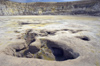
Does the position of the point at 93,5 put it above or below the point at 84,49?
above

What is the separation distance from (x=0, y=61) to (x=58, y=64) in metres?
2.08

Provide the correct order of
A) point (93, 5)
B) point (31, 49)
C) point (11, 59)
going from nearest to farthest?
point (11, 59)
point (31, 49)
point (93, 5)

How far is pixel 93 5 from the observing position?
22.9 meters

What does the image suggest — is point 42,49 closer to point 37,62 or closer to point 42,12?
point 37,62

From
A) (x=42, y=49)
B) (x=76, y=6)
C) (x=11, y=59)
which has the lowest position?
(x=42, y=49)

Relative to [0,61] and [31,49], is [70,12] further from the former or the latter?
[0,61]

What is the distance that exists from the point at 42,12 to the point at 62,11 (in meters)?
5.80

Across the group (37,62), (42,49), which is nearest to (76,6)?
(42,49)

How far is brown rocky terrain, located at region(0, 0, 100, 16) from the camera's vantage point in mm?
22984

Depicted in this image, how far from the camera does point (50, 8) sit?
1078 inches

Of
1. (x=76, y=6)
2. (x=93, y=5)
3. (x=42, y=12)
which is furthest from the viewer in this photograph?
(x=42, y=12)

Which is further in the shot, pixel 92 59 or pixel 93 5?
pixel 93 5

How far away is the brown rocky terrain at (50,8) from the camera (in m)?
23.0

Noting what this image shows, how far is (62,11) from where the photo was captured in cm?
2555
